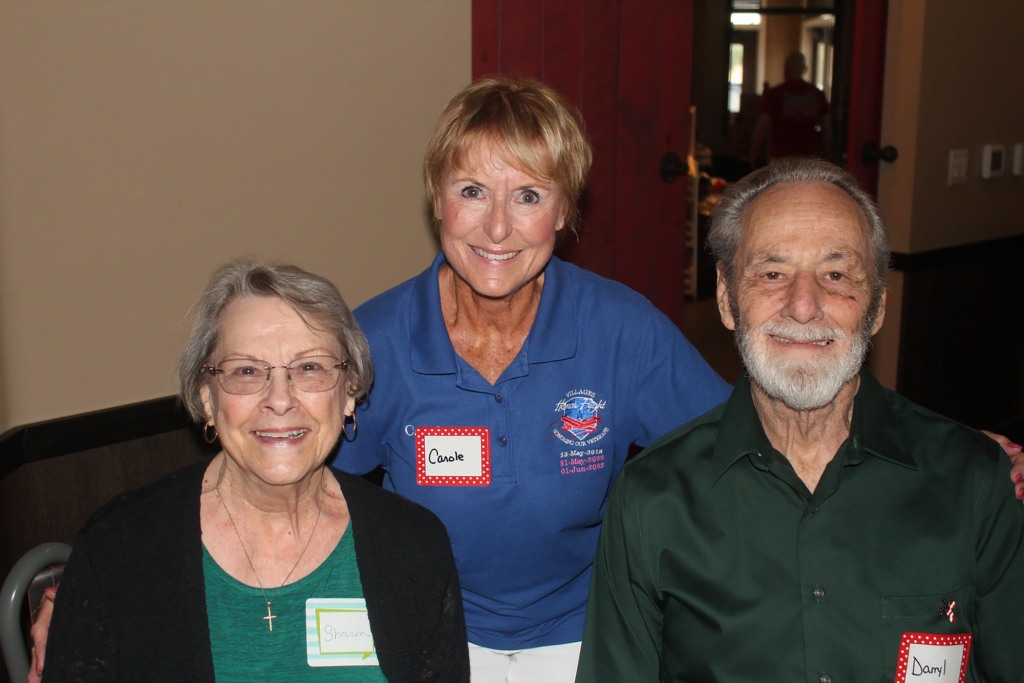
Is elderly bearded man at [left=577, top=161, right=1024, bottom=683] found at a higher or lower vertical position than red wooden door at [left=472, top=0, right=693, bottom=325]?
lower

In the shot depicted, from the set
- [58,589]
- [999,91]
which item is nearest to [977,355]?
[999,91]

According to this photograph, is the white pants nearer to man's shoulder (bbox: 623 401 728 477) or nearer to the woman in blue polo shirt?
the woman in blue polo shirt

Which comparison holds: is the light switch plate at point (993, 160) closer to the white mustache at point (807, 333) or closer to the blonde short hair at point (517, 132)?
the blonde short hair at point (517, 132)

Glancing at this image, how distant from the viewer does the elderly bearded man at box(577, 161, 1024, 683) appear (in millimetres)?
1841

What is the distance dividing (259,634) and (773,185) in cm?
128

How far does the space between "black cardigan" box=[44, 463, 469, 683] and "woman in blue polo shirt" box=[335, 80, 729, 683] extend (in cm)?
18

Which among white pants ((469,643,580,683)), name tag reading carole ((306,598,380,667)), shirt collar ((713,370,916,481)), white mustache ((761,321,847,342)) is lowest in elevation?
white pants ((469,643,580,683))

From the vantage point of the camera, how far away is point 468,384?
2199mm

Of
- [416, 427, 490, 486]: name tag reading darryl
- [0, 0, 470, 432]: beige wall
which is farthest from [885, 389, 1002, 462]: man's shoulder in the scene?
[0, 0, 470, 432]: beige wall

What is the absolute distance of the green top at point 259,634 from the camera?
6.18 ft

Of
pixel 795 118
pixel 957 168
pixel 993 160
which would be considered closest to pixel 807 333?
pixel 957 168

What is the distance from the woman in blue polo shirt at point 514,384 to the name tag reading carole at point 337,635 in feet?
1.12

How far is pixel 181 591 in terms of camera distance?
74.1 inches

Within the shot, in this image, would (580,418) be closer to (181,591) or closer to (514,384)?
(514,384)
